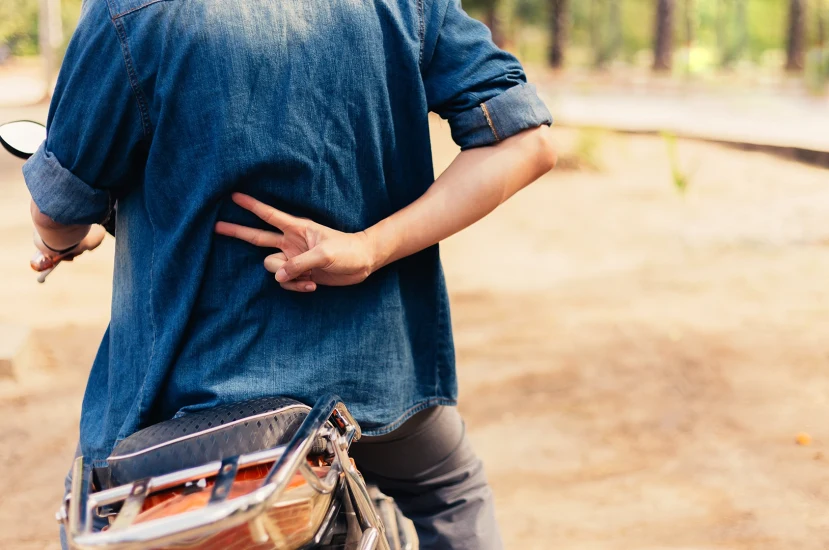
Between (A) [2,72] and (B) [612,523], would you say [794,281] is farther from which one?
(A) [2,72]

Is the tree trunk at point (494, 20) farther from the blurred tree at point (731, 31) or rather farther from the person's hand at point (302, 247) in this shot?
A: the person's hand at point (302, 247)

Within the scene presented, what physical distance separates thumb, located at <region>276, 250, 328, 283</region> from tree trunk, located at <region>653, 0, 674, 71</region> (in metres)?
25.7

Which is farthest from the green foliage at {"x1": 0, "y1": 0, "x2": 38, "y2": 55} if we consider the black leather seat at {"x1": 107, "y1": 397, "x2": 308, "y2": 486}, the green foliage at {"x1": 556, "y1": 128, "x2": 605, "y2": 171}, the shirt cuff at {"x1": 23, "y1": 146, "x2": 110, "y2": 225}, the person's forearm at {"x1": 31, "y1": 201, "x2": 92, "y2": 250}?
the black leather seat at {"x1": 107, "y1": 397, "x2": 308, "y2": 486}

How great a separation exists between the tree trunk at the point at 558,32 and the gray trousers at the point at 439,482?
26851mm

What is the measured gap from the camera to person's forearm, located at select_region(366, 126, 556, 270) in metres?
1.35

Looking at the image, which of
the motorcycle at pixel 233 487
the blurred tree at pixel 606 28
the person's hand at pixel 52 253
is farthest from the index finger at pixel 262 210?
the blurred tree at pixel 606 28

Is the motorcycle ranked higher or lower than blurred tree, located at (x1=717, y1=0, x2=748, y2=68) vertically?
higher

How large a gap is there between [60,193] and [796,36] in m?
27.2

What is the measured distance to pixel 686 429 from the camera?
364cm

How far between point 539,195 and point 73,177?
7882 mm

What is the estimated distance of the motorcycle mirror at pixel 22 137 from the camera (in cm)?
153

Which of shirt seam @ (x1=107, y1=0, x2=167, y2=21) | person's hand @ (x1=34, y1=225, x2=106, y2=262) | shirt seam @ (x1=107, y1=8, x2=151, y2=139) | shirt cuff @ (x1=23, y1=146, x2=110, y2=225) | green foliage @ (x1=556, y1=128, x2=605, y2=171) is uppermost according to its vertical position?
shirt seam @ (x1=107, y1=0, x2=167, y2=21)

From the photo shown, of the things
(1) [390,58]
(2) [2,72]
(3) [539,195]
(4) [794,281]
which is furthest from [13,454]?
(2) [2,72]

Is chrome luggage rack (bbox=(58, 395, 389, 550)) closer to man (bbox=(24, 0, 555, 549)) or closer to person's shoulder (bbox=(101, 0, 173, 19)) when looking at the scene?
man (bbox=(24, 0, 555, 549))
